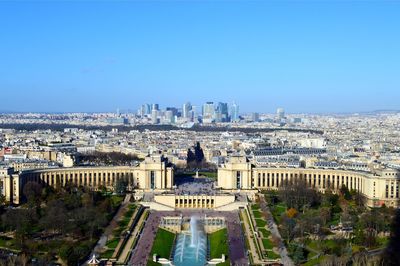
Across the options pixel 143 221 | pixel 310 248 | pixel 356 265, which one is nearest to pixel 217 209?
pixel 143 221

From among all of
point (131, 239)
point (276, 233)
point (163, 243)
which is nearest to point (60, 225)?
point (131, 239)

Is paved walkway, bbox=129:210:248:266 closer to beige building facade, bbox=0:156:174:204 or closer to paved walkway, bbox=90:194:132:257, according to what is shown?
paved walkway, bbox=90:194:132:257

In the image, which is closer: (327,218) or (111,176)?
(327,218)

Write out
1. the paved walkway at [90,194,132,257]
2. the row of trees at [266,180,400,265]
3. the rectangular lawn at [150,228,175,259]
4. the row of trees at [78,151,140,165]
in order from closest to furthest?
the row of trees at [266,180,400,265] → the paved walkway at [90,194,132,257] → the rectangular lawn at [150,228,175,259] → the row of trees at [78,151,140,165]

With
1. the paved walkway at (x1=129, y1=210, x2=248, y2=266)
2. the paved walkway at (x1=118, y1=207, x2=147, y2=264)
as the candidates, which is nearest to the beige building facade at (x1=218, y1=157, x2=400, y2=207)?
the paved walkway at (x1=129, y1=210, x2=248, y2=266)

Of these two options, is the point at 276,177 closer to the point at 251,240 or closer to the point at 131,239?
the point at 251,240

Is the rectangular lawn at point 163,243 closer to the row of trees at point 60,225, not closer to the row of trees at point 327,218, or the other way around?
the row of trees at point 60,225

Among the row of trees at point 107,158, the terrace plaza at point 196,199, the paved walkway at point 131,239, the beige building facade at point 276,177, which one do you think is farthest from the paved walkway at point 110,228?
the row of trees at point 107,158

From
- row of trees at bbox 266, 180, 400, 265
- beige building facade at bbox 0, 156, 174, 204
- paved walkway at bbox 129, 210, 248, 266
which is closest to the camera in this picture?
paved walkway at bbox 129, 210, 248, 266

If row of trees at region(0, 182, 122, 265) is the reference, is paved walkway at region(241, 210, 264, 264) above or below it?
below
